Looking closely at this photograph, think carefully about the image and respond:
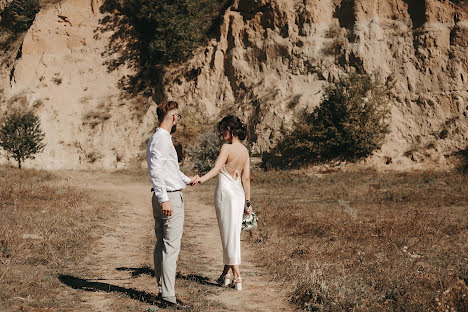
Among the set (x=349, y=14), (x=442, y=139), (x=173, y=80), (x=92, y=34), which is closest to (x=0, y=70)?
(x=92, y=34)

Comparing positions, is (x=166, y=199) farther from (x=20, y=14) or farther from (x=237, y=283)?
(x=20, y=14)

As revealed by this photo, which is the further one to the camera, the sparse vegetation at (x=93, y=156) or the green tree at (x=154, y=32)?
the green tree at (x=154, y=32)

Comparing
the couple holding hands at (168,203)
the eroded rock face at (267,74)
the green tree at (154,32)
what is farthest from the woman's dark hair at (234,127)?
the green tree at (154,32)

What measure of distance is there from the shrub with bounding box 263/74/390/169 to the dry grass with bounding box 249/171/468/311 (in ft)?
24.1

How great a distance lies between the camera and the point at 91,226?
980 centimetres

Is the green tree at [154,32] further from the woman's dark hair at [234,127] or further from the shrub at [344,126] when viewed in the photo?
the woman's dark hair at [234,127]

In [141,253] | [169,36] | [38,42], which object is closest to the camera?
[141,253]

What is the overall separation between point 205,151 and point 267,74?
772 cm

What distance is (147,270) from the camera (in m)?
6.80

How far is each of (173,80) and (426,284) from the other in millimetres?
31557

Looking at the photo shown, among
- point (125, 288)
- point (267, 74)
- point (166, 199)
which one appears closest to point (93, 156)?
point (267, 74)

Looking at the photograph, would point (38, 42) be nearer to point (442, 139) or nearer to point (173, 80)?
point (173, 80)

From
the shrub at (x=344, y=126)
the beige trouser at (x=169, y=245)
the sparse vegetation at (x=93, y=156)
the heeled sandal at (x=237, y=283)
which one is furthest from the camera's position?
the sparse vegetation at (x=93, y=156)

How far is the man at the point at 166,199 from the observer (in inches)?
202
